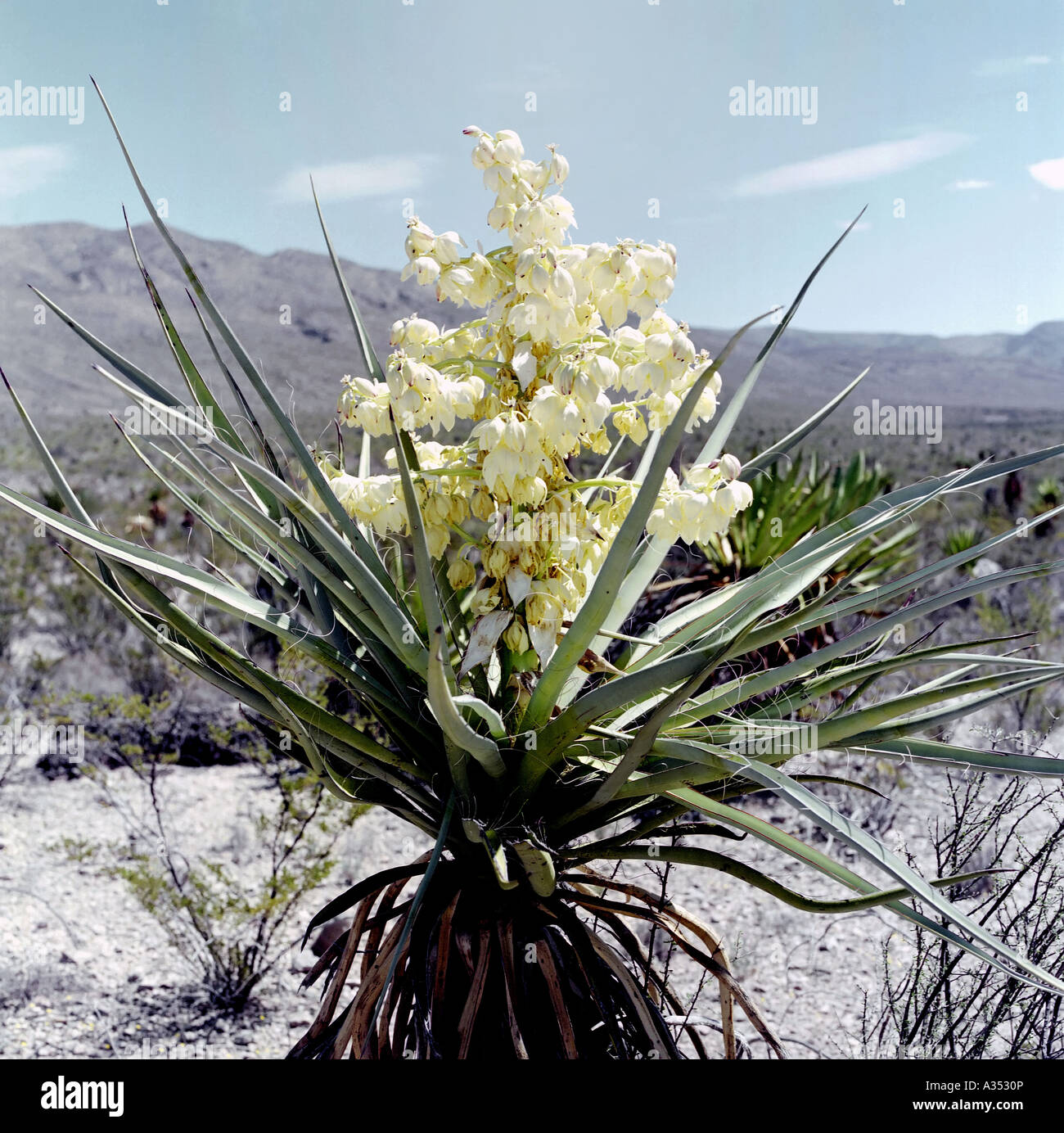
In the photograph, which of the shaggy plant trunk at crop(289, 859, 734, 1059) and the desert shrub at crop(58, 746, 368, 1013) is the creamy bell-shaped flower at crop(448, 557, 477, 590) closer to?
the shaggy plant trunk at crop(289, 859, 734, 1059)

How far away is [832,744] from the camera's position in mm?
1487

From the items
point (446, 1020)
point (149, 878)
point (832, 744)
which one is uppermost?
point (832, 744)

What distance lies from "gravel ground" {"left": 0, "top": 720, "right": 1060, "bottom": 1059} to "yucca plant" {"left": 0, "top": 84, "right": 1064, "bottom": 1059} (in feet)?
4.51

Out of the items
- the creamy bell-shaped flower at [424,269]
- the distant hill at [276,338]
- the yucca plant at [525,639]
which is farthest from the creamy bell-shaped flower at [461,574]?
the distant hill at [276,338]

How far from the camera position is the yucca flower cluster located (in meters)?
1.43

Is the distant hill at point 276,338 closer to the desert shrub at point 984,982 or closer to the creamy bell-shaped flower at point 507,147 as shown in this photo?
the desert shrub at point 984,982

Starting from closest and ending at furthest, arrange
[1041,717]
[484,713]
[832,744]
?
[484,713]
[832,744]
[1041,717]

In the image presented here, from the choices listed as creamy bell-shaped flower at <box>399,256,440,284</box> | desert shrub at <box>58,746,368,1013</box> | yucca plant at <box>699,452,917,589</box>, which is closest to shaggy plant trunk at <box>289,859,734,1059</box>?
creamy bell-shaped flower at <box>399,256,440,284</box>

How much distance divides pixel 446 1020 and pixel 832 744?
0.85 m

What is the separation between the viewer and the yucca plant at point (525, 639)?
137 centimetres
